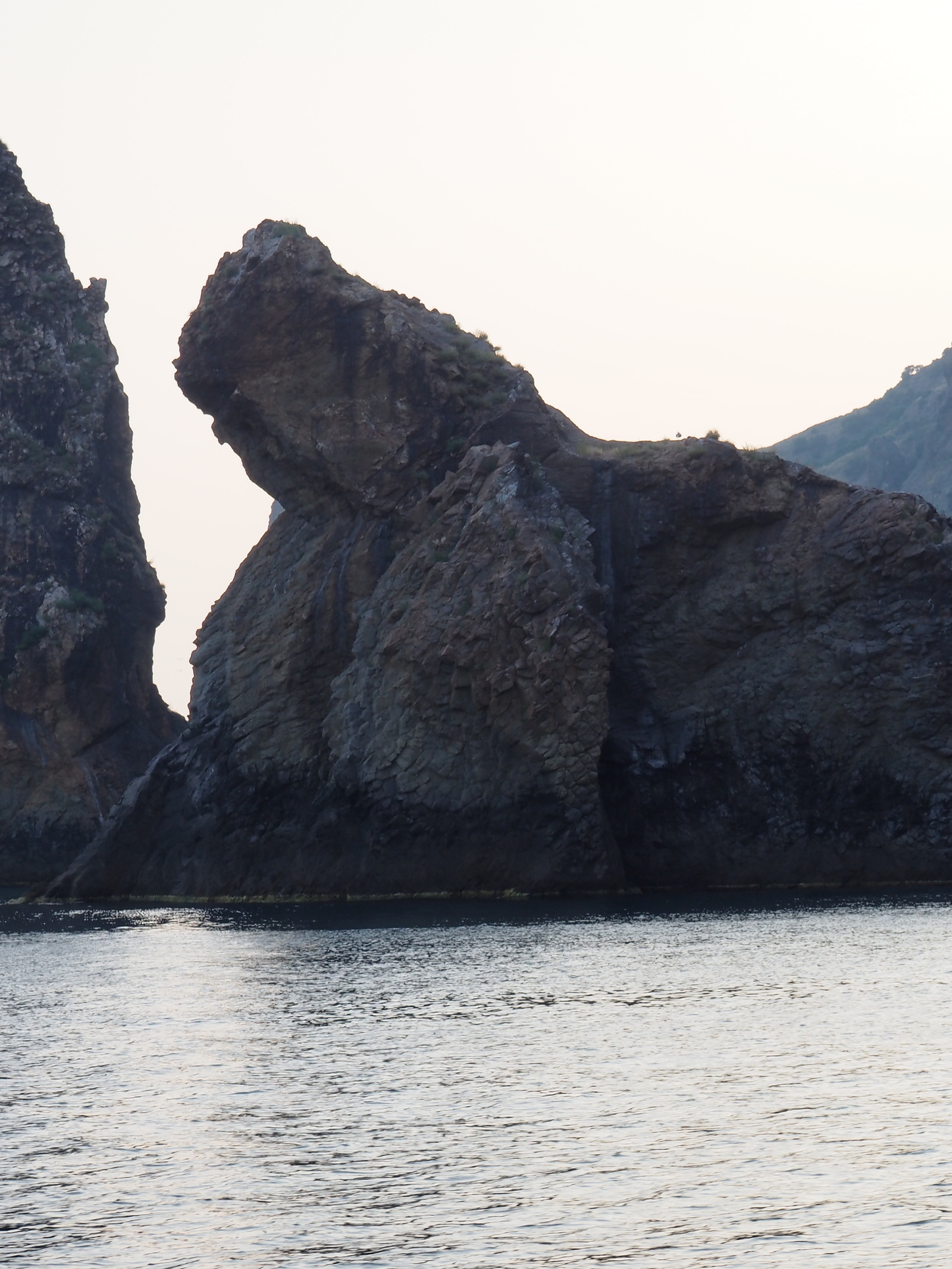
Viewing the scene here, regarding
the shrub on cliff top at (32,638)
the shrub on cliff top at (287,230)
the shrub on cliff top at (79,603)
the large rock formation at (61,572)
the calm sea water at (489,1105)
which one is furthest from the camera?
the shrub on cliff top at (79,603)

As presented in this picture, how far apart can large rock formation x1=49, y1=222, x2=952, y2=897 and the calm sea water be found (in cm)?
2023

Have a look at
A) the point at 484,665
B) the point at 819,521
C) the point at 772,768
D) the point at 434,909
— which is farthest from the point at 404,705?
the point at 819,521

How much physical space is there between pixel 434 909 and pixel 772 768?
16.7m

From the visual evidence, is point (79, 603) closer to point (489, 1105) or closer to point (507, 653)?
point (507, 653)

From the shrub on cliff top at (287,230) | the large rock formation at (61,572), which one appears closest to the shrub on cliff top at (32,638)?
the large rock formation at (61,572)

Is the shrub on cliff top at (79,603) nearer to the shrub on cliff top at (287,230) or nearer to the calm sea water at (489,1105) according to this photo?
the shrub on cliff top at (287,230)

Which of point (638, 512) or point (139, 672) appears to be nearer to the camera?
point (638, 512)

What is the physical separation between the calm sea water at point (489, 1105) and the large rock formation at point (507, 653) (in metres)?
20.2

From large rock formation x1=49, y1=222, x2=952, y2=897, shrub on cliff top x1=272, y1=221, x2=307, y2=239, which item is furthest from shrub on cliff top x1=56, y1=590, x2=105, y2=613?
shrub on cliff top x1=272, y1=221, x2=307, y2=239

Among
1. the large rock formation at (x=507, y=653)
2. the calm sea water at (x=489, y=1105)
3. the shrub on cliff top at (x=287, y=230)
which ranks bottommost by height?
the calm sea water at (x=489, y=1105)

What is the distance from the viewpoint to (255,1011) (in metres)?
34.4

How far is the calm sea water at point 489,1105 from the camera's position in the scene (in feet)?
56.0

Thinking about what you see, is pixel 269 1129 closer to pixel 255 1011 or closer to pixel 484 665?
pixel 255 1011

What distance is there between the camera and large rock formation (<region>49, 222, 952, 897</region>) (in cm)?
6506
